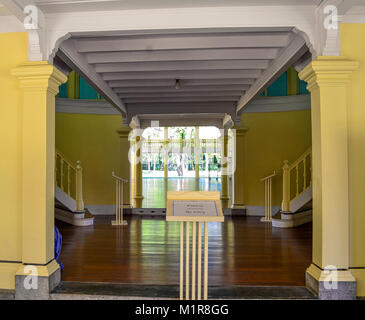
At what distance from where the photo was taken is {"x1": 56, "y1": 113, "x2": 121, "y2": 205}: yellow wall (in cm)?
803

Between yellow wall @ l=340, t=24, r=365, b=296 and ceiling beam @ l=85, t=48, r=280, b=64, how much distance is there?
1.11 m

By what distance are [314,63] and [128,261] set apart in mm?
3260

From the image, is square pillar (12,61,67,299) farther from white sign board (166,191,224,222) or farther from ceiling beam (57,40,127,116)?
white sign board (166,191,224,222)

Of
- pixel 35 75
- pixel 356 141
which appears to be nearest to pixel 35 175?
pixel 35 75

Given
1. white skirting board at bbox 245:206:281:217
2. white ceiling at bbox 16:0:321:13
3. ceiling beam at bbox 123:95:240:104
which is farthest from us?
white skirting board at bbox 245:206:281:217

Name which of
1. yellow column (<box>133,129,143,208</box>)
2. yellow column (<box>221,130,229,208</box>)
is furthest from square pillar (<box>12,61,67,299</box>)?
yellow column (<box>221,130,229,208</box>)

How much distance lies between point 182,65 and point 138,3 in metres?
1.73

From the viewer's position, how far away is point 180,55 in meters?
4.16

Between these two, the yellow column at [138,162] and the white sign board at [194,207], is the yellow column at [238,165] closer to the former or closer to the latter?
the yellow column at [138,162]

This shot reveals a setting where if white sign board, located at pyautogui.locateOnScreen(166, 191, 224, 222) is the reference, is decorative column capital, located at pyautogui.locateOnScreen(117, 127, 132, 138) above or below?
above

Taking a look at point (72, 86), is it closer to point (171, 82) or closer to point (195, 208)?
point (171, 82)

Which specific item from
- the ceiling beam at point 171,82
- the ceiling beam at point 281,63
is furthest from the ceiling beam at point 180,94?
the ceiling beam at point 171,82

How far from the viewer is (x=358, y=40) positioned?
9.96 feet
